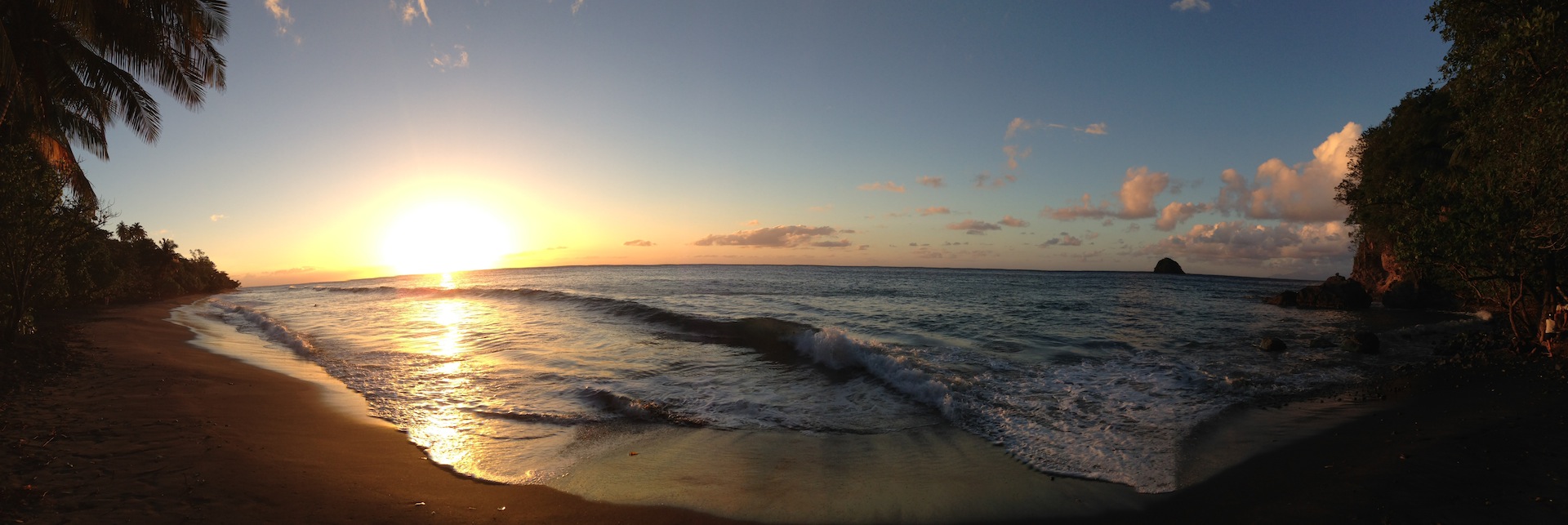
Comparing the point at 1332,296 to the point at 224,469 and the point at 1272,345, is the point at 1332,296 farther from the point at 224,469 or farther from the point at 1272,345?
the point at 224,469

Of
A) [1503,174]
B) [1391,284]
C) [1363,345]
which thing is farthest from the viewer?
[1391,284]

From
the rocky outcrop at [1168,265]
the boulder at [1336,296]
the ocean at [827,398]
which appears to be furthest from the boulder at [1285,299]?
the rocky outcrop at [1168,265]

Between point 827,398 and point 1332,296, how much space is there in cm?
4108

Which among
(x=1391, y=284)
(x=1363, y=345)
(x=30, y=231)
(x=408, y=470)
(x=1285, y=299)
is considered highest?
(x=30, y=231)

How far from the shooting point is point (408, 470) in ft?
25.9

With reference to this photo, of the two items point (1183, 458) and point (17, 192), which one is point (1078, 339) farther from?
point (17, 192)

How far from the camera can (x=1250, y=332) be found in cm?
2420

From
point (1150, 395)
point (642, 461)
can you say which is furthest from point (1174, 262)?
point (642, 461)

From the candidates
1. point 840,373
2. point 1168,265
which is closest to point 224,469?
point 840,373

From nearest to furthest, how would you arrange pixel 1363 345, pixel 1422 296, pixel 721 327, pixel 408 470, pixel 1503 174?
pixel 408 470
pixel 1503 174
pixel 1363 345
pixel 721 327
pixel 1422 296

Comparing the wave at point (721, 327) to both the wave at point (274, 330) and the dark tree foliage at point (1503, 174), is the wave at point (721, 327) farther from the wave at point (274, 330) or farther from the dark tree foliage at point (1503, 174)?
the dark tree foliage at point (1503, 174)

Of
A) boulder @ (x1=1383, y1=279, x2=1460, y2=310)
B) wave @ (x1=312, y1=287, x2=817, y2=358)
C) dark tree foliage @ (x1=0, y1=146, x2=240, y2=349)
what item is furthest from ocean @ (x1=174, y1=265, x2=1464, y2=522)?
boulder @ (x1=1383, y1=279, x2=1460, y2=310)

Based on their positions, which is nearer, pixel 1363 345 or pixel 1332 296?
pixel 1363 345

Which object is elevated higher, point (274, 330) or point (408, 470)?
point (274, 330)
